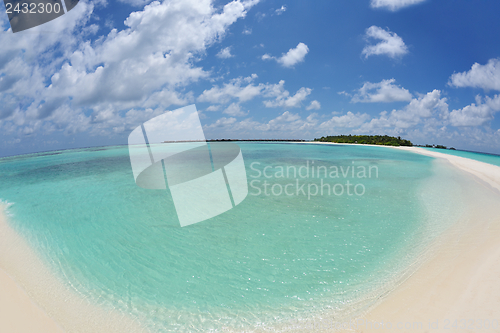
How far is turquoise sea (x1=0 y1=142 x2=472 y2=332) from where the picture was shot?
3562mm

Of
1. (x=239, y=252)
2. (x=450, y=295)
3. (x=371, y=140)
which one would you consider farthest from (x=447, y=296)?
(x=371, y=140)

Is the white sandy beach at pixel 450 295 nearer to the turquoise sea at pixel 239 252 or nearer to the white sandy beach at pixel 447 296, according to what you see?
the white sandy beach at pixel 447 296

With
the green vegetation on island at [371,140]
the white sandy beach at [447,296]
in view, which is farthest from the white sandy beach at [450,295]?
the green vegetation on island at [371,140]

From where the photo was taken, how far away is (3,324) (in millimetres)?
3285

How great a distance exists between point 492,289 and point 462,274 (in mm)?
486

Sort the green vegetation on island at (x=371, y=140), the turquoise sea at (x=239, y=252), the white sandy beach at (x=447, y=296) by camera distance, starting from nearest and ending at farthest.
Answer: the white sandy beach at (x=447, y=296)
the turquoise sea at (x=239, y=252)
the green vegetation on island at (x=371, y=140)

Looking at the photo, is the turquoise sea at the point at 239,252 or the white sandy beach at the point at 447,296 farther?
the turquoise sea at the point at 239,252

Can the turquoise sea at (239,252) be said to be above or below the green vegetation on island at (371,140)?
below

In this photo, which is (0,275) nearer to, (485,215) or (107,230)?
(107,230)

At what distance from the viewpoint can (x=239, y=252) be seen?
5172 millimetres

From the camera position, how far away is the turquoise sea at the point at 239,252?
11.7 ft

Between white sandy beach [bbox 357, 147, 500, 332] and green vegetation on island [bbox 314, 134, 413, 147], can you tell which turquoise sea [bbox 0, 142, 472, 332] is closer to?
white sandy beach [bbox 357, 147, 500, 332]

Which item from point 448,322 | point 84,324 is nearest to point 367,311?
point 448,322

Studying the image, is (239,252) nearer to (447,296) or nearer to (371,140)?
(447,296)
